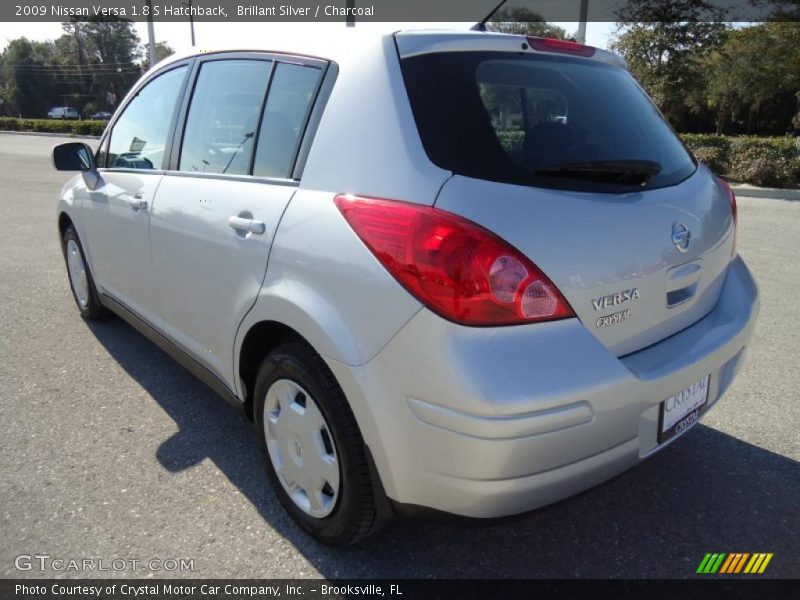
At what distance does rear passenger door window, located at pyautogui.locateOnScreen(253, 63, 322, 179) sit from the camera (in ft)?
7.34

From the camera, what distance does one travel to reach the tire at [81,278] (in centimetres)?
430

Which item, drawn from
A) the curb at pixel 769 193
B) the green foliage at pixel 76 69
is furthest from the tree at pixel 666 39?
the green foliage at pixel 76 69

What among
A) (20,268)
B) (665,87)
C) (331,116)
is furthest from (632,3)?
(331,116)

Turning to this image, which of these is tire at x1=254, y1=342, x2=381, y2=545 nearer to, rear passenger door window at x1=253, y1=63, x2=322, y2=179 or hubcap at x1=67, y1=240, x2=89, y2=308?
rear passenger door window at x1=253, y1=63, x2=322, y2=179

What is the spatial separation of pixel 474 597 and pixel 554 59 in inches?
76.3

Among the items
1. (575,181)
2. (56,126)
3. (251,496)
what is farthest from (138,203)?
(56,126)

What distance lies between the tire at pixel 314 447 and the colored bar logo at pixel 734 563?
3.88 feet

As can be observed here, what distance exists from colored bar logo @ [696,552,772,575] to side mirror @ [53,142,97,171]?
3795 millimetres

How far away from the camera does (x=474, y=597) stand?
6.77 feet

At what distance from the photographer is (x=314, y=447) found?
215cm

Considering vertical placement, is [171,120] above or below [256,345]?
above

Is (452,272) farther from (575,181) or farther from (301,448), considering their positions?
(301,448)

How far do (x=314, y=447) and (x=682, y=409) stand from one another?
1257 mm

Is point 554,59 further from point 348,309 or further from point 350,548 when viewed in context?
point 350,548
